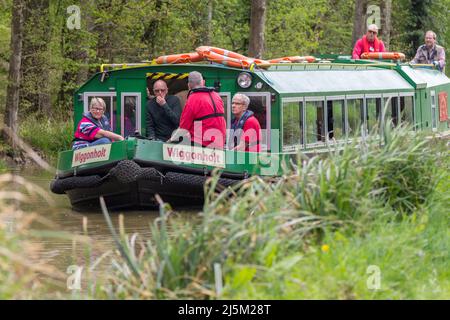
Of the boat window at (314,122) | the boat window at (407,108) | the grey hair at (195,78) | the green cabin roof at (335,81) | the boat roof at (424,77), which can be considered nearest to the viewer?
the grey hair at (195,78)

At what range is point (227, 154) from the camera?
15.8 metres

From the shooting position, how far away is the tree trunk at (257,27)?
85.0 ft

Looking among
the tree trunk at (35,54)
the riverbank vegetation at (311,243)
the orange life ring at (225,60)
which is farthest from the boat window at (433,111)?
the riverbank vegetation at (311,243)

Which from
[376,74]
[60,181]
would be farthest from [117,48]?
[60,181]

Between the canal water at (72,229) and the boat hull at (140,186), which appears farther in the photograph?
the boat hull at (140,186)

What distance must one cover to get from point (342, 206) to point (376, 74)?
1082cm

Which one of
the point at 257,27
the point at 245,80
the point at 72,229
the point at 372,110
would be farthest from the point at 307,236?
the point at 257,27

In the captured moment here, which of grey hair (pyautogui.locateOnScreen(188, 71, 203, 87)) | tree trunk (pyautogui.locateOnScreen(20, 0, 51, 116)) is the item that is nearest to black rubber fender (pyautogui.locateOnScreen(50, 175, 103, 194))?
grey hair (pyautogui.locateOnScreen(188, 71, 203, 87))

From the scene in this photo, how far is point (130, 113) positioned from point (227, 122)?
6.34 feet

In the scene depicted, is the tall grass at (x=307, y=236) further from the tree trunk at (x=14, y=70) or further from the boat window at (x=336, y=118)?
the tree trunk at (x=14, y=70)

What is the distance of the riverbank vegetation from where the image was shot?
7.64 meters

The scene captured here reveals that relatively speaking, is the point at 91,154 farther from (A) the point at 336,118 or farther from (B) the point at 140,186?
(A) the point at 336,118

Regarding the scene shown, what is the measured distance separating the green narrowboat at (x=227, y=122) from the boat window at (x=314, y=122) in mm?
15

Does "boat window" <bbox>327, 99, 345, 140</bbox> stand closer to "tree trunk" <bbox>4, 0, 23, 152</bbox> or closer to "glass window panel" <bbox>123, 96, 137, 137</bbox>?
"glass window panel" <bbox>123, 96, 137, 137</bbox>
